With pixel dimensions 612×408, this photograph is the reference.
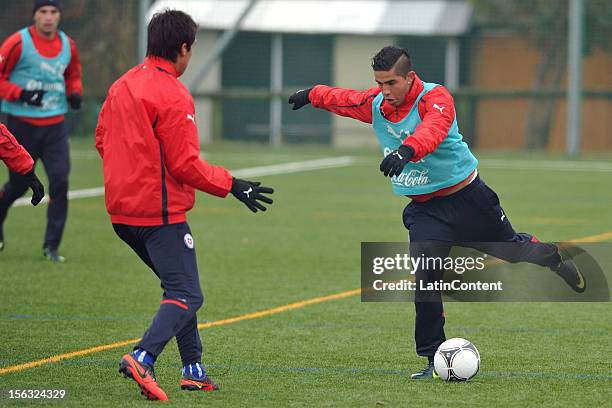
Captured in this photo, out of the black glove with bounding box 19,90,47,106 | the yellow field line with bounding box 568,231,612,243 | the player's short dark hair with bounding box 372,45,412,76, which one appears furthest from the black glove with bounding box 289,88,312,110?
the yellow field line with bounding box 568,231,612,243

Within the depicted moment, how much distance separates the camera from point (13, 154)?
7.23 metres

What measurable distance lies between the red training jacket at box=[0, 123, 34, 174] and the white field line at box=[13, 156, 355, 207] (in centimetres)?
1027

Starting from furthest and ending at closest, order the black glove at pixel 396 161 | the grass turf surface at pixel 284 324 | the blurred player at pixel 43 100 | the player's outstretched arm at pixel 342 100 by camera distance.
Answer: the blurred player at pixel 43 100 → the player's outstretched arm at pixel 342 100 → the grass turf surface at pixel 284 324 → the black glove at pixel 396 161

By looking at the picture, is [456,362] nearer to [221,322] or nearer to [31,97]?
[221,322]

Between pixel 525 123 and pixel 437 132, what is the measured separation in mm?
22453

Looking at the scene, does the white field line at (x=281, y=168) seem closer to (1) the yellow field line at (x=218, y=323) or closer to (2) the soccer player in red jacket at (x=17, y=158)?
(1) the yellow field line at (x=218, y=323)

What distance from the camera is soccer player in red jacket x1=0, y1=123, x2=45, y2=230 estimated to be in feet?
23.6

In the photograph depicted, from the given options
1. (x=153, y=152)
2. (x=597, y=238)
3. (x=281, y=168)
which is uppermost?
(x=153, y=152)

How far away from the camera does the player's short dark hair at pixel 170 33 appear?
20.4 feet

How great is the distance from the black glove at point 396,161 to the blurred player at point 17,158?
210cm

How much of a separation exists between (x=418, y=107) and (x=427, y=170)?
0.36 metres

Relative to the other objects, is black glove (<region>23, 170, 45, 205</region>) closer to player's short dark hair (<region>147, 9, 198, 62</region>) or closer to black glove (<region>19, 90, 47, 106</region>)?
player's short dark hair (<region>147, 9, 198, 62</region>)

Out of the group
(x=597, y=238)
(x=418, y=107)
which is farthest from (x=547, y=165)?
(x=418, y=107)

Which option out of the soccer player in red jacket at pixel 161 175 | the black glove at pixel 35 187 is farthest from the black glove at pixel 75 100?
the soccer player in red jacket at pixel 161 175
